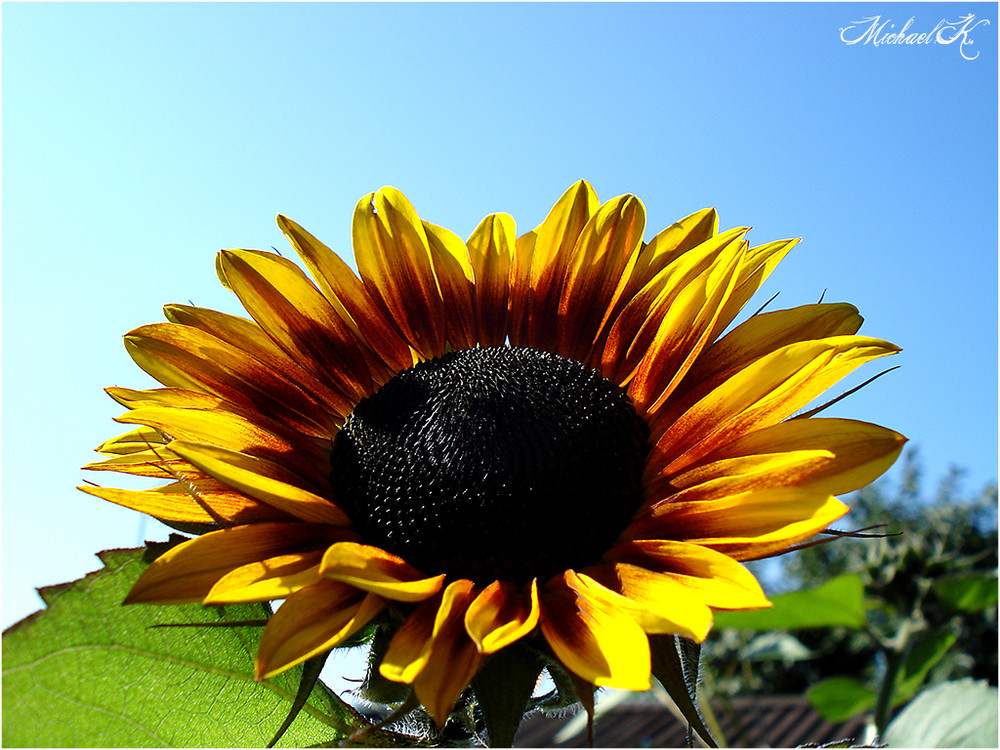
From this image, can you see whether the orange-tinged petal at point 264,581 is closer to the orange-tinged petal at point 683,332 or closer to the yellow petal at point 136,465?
the yellow petal at point 136,465

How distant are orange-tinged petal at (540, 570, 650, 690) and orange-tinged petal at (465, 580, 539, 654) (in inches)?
0.9

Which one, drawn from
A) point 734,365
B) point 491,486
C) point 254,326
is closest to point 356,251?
point 254,326

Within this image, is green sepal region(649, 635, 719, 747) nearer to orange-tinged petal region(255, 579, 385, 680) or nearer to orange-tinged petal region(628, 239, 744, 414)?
orange-tinged petal region(255, 579, 385, 680)

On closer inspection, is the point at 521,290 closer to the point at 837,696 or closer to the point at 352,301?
the point at 352,301

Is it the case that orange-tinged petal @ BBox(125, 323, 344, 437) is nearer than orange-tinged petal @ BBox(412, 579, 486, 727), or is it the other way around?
orange-tinged petal @ BBox(412, 579, 486, 727)

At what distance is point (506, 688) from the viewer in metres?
0.94

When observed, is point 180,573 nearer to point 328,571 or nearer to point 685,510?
point 328,571

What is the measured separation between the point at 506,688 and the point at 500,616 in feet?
0.26

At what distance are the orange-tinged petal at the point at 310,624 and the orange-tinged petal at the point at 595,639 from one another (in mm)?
206

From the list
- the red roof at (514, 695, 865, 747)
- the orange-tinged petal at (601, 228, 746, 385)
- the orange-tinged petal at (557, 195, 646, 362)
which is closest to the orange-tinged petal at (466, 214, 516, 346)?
the orange-tinged petal at (557, 195, 646, 362)

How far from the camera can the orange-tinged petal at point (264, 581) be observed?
3.04 ft

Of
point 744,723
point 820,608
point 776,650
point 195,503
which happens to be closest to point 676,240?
point 195,503

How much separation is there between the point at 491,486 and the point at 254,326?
53 centimetres

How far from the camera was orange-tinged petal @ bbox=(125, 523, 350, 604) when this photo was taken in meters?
0.96
